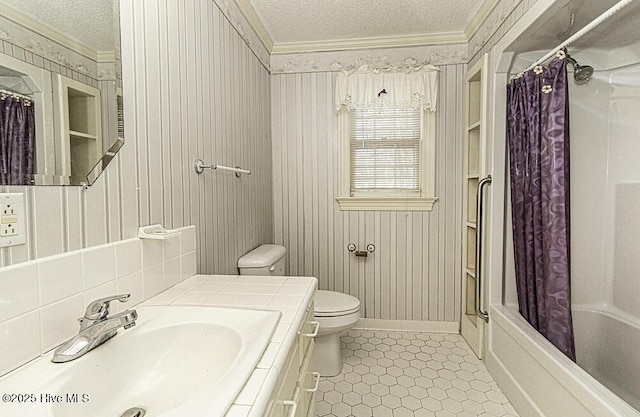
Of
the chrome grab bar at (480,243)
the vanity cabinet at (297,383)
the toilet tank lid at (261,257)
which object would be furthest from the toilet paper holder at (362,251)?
the vanity cabinet at (297,383)

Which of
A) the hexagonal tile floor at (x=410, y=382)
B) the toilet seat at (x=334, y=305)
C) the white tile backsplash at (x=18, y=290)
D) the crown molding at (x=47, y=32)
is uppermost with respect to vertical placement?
the crown molding at (x=47, y=32)

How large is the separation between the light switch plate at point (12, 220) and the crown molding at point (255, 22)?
176 cm

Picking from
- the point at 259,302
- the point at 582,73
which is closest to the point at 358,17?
the point at 582,73

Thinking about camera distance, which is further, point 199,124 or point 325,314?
point 325,314

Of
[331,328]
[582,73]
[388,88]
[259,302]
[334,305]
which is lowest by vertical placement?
[331,328]

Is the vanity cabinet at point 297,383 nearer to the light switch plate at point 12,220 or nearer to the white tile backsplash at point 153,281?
the white tile backsplash at point 153,281

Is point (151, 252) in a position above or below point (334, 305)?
above

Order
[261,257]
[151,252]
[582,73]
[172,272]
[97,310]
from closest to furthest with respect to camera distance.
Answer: [97,310]
[151,252]
[172,272]
[582,73]
[261,257]

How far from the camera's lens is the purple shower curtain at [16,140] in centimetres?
74

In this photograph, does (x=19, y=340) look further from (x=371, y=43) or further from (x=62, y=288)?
(x=371, y=43)

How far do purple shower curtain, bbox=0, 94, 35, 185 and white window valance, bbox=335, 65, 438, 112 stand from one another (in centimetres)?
220

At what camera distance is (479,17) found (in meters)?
2.34

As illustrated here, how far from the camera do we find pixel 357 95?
8.93 feet

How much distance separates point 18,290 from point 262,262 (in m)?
1.37
